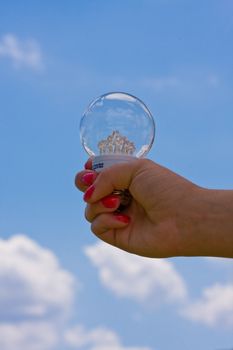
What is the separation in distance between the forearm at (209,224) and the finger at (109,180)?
0.38 meters

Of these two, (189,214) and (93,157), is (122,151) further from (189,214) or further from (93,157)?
(189,214)

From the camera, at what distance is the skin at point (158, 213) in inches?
145

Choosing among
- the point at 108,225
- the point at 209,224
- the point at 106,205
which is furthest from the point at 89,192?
the point at 209,224

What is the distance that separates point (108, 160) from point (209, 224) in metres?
0.71

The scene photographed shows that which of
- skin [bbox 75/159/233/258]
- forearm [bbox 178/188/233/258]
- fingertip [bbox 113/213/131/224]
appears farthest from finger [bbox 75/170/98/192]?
forearm [bbox 178/188/233/258]

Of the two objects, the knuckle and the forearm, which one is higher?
the knuckle

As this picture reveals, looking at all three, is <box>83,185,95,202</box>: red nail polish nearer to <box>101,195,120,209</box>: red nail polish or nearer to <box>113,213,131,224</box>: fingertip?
<box>101,195,120,209</box>: red nail polish

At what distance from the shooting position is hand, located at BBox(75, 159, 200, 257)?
3.77 m

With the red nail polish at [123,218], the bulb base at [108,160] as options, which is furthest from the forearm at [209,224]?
the bulb base at [108,160]

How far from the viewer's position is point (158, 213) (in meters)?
3.82

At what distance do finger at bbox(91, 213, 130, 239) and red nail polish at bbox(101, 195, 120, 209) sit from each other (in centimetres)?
7

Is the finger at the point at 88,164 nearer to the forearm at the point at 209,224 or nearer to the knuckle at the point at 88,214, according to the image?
the knuckle at the point at 88,214

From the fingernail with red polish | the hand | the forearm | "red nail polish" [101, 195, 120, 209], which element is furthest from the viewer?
the fingernail with red polish

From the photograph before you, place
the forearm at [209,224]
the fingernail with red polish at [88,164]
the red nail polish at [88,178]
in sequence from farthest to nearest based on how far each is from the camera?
1. the fingernail with red polish at [88,164]
2. the red nail polish at [88,178]
3. the forearm at [209,224]
